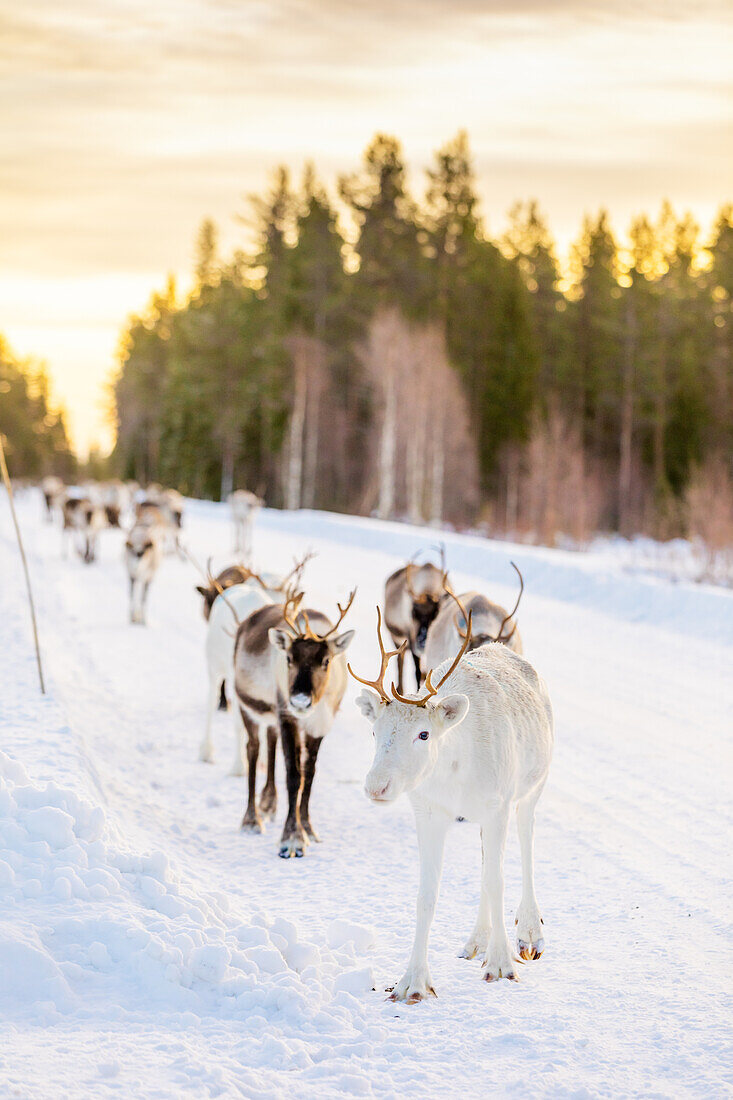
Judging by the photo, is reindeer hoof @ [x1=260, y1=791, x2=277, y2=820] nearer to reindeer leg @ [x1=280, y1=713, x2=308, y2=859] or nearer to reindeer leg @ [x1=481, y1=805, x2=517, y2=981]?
reindeer leg @ [x1=280, y1=713, x2=308, y2=859]

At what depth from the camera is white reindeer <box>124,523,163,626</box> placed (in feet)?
52.0

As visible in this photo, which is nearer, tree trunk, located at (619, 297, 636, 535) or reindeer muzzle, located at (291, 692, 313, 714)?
reindeer muzzle, located at (291, 692, 313, 714)

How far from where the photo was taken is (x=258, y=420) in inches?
2372

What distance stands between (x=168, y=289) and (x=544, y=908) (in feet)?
278

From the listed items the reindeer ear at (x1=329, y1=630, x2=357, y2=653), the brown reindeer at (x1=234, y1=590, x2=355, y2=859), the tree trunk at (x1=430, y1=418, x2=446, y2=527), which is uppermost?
the tree trunk at (x1=430, y1=418, x2=446, y2=527)

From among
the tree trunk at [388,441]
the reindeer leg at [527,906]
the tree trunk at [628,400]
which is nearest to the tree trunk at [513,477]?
the tree trunk at [628,400]

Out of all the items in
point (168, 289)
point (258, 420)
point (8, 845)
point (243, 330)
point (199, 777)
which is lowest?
point (199, 777)

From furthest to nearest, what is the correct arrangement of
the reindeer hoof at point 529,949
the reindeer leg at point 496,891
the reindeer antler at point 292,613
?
the reindeer antler at point 292,613, the reindeer hoof at point 529,949, the reindeer leg at point 496,891

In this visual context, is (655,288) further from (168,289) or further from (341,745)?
(341,745)

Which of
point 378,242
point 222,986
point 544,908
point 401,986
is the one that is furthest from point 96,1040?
point 378,242

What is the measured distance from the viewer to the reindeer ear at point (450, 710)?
443cm

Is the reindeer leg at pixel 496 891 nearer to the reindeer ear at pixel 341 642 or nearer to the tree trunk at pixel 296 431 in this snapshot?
the reindeer ear at pixel 341 642

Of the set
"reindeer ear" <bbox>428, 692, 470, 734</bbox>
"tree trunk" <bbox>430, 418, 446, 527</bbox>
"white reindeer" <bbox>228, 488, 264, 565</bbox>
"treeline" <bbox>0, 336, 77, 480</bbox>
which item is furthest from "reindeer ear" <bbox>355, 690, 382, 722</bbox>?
"treeline" <bbox>0, 336, 77, 480</bbox>

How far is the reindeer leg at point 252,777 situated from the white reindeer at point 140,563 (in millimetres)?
8184
